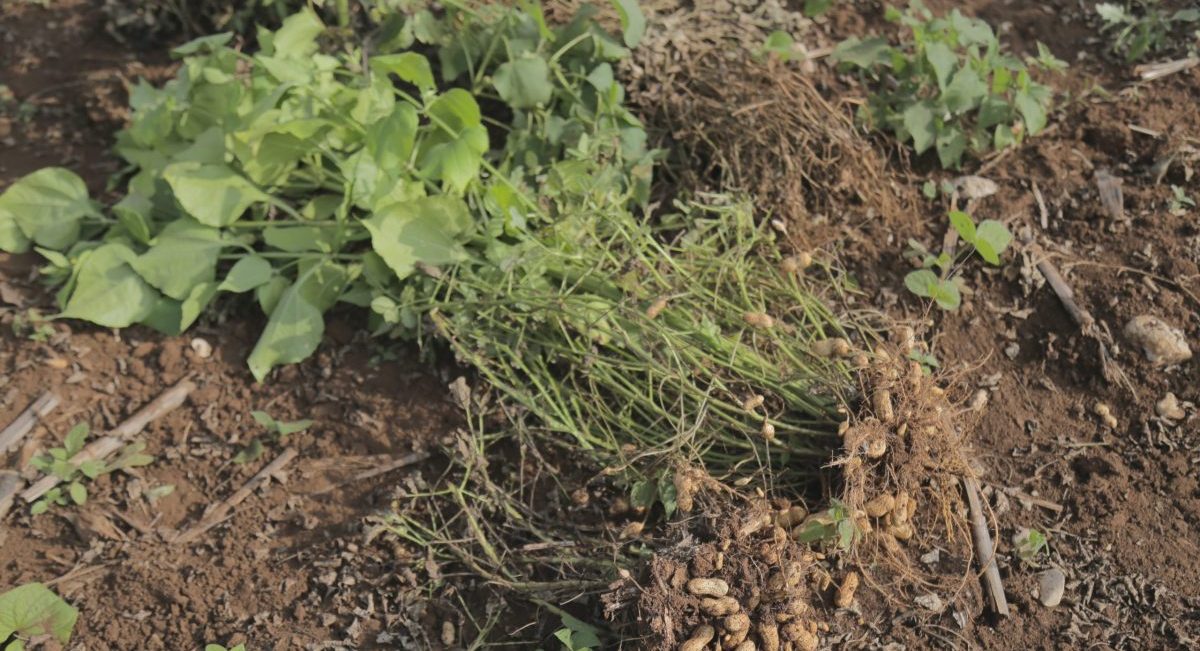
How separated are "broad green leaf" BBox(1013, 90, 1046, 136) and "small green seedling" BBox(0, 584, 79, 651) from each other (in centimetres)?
291

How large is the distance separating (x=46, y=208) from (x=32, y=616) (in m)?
1.39

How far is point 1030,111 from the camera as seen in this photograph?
309cm

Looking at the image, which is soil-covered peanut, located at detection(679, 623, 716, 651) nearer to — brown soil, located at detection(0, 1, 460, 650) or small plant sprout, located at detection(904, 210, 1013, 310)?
brown soil, located at detection(0, 1, 460, 650)

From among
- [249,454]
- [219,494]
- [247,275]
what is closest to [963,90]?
[247,275]

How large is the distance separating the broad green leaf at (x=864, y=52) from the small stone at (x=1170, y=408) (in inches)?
51.4

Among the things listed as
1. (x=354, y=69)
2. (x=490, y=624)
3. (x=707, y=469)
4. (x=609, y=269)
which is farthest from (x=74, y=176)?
(x=707, y=469)

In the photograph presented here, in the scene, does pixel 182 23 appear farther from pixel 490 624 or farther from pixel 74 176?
pixel 490 624

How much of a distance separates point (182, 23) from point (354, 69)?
3.67ft

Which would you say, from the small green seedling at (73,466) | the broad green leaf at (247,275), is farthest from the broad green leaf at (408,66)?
the small green seedling at (73,466)

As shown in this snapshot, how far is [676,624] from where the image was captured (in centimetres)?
219

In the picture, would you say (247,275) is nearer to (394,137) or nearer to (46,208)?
(394,137)

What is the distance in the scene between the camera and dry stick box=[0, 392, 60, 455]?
9.37 ft

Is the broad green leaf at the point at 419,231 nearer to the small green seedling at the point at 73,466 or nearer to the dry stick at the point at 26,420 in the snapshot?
the small green seedling at the point at 73,466

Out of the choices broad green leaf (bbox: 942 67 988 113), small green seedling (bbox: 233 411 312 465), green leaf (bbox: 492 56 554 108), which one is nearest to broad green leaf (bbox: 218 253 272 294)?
small green seedling (bbox: 233 411 312 465)
